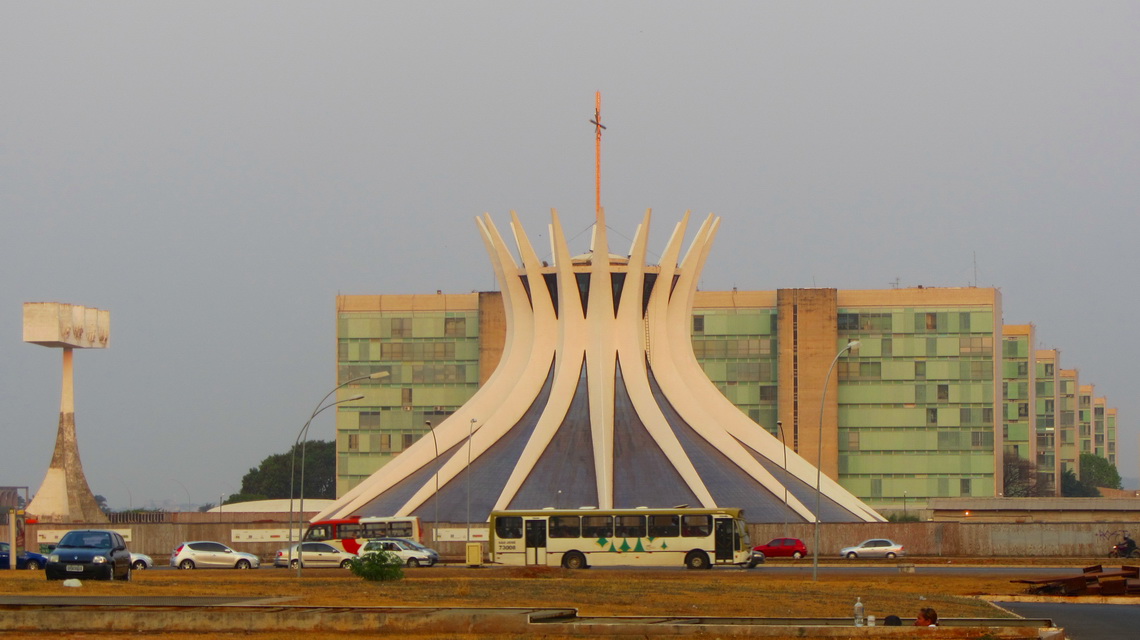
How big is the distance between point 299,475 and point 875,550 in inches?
3169

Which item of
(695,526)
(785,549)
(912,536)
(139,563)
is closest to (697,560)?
(695,526)

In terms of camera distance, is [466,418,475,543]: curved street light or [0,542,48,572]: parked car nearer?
Answer: [0,542,48,572]: parked car

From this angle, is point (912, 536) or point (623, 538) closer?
point (623, 538)

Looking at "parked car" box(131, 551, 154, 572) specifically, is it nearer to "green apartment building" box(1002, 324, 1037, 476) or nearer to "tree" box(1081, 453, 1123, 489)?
"green apartment building" box(1002, 324, 1037, 476)

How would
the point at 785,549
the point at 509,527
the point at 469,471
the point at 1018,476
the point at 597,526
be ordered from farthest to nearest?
1. the point at 1018,476
2. the point at 469,471
3. the point at 785,549
4. the point at 509,527
5. the point at 597,526

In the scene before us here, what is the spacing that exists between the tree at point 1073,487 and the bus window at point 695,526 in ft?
291

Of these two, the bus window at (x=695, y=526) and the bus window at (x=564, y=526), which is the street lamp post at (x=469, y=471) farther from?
the bus window at (x=695, y=526)

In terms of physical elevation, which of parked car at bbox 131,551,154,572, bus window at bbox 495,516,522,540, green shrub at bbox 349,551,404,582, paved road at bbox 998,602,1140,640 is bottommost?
parked car at bbox 131,551,154,572

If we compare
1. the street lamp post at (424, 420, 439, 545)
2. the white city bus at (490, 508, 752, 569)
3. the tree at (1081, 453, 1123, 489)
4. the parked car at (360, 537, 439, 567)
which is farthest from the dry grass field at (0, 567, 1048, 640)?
the tree at (1081, 453, 1123, 489)

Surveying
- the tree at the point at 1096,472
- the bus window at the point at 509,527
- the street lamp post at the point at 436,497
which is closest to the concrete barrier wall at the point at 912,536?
the street lamp post at the point at 436,497

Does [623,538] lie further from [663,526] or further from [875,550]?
[875,550]

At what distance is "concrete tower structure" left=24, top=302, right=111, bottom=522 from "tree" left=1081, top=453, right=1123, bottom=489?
102 metres

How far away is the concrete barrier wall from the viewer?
2431 inches

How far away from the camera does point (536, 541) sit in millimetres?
51719
